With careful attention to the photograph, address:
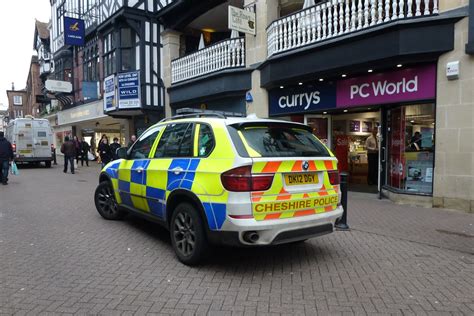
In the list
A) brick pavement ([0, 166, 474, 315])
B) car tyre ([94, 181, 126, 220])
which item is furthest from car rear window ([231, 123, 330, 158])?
car tyre ([94, 181, 126, 220])

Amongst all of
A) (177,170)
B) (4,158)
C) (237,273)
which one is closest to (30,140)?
(4,158)

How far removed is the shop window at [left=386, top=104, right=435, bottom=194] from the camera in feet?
26.0

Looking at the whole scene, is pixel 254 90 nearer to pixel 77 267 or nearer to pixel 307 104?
pixel 307 104

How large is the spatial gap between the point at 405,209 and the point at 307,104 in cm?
399

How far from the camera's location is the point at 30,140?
18.5 meters

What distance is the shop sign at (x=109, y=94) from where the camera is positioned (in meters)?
17.3

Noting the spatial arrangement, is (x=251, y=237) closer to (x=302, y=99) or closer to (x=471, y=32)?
(x=471, y=32)

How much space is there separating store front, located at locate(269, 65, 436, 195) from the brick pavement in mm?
2208

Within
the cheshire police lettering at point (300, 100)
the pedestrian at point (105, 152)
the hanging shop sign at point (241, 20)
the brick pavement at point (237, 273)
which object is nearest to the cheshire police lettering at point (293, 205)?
the brick pavement at point (237, 273)

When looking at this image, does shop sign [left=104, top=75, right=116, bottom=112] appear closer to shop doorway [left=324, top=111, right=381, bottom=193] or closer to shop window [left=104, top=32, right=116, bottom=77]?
shop window [left=104, top=32, right=116, bottom=77]

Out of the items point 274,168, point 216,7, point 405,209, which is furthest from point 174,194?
point 216,7

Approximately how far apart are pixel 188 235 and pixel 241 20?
327 inches

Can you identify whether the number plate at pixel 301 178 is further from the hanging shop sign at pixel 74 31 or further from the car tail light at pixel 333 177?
the hanging shop sign at pixel 74 31

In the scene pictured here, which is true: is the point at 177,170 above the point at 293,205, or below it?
above
